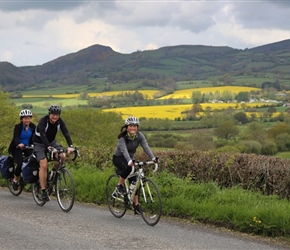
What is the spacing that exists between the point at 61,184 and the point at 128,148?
197 cm

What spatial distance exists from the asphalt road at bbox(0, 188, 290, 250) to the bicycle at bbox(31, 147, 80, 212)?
22 cm

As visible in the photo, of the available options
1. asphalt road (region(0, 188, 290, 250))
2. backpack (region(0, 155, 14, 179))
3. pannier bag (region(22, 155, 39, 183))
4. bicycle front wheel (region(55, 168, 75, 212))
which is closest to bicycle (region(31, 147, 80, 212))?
bicycle front wheel (region(55, 168, 75, 212))

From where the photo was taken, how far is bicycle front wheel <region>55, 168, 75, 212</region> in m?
10.2

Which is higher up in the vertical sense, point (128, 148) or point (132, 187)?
point (128, 148)

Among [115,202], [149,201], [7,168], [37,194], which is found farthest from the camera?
[7,168]

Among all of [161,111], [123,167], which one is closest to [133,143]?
[123,167]

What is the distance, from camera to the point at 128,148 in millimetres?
9578

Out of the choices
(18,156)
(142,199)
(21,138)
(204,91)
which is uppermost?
(21,138)

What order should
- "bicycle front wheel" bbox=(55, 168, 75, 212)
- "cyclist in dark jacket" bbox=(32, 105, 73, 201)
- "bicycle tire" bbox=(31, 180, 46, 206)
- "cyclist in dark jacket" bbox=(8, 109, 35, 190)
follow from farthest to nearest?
"cyclist in dark jacket" bbox=(8, 109, 35, 190)
"bicycle tire" bbox=(31, 180, 46, 206)
"cyclist in dark jacket" bbox=(32, 105, 73, 201)
"bicycle front wheel" bbox=(55, 168, 75, 212)

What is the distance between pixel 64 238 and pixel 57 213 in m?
2.36

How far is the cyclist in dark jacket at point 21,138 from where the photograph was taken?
39.6 feet

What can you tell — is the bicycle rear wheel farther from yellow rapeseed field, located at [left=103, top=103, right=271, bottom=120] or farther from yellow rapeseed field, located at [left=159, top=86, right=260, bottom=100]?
yellow rapeseed field, located at [left=159, top=86, right=260, bottom=100]

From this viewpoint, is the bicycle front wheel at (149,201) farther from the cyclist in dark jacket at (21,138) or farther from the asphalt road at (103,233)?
the cyclist in dark jacket at (21,138)

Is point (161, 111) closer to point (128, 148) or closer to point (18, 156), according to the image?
point (18, 156)
